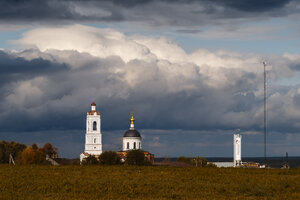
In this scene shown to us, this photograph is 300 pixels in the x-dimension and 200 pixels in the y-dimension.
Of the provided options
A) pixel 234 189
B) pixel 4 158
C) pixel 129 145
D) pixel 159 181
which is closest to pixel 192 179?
pixel 159 181

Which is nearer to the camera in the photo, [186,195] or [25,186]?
[186,195]

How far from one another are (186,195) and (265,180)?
966 cm

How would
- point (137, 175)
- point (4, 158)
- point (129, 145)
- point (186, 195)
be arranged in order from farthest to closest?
point (129, 145), point (4, 158), point (137, 175), point (186, 195)

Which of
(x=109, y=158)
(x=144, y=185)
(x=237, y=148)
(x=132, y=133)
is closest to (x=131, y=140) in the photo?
(x=132, y=133)

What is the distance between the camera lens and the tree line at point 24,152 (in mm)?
112988

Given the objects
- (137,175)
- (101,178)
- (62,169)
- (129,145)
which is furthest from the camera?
(129,145)

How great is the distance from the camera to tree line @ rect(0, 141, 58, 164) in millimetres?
112988

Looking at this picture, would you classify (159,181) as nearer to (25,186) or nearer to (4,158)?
(25,186)

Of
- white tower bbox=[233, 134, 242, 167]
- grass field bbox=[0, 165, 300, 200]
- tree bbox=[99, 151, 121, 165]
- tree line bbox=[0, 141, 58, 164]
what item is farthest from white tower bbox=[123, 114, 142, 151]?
grass field bbox=[0, 165, 300, 200]

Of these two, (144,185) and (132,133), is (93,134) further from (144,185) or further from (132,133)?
(144,185)

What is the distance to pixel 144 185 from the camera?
123 ft

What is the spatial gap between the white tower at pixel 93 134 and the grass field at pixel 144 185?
122154 mm

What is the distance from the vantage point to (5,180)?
3909 cm

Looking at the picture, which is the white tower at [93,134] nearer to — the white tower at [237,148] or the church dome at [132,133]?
the church dome at [132,133]
